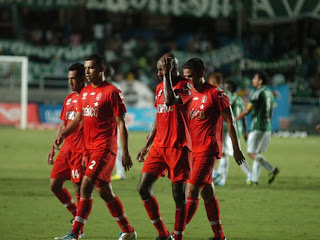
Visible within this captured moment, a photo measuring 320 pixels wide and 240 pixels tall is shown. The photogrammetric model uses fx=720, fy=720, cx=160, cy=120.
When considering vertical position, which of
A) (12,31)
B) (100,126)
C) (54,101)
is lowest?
(54,101)

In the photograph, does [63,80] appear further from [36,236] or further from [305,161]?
[36,236]

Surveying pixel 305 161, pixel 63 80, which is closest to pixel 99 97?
pixel 305 161

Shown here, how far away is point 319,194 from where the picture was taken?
1320 cm

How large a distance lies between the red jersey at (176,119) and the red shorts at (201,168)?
329mm

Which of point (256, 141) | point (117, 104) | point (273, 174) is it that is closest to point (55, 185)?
point (117, 104)

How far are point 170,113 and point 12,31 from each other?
33.3 metres

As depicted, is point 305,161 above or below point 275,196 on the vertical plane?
below

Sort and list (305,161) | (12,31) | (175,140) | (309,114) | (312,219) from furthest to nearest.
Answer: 1. (12,31)
2. (309,114)
3. (305,161)
4. (312,219)
5. (175,140)

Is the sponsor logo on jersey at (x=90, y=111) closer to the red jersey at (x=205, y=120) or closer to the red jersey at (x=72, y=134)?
the red jersey at (x=72, y=134)

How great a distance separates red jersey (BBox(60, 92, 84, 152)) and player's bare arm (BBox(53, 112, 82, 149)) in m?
0.27

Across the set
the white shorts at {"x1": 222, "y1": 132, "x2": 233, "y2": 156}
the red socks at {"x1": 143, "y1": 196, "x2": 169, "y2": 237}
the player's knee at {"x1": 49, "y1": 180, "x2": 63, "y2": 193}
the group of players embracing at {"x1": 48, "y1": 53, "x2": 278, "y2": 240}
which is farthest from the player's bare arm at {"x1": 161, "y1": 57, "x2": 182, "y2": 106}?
the white shorts at {"x1": 222, "y1": 132, "x2": 233, "y2": 156}

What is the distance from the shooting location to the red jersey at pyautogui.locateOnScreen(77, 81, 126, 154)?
8266 mm

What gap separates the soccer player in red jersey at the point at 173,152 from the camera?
7980mm

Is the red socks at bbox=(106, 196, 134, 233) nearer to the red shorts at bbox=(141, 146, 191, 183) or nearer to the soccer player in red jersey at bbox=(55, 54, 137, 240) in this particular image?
the soccer player in red jersey at bbox=(55, 54, 137, 240)
